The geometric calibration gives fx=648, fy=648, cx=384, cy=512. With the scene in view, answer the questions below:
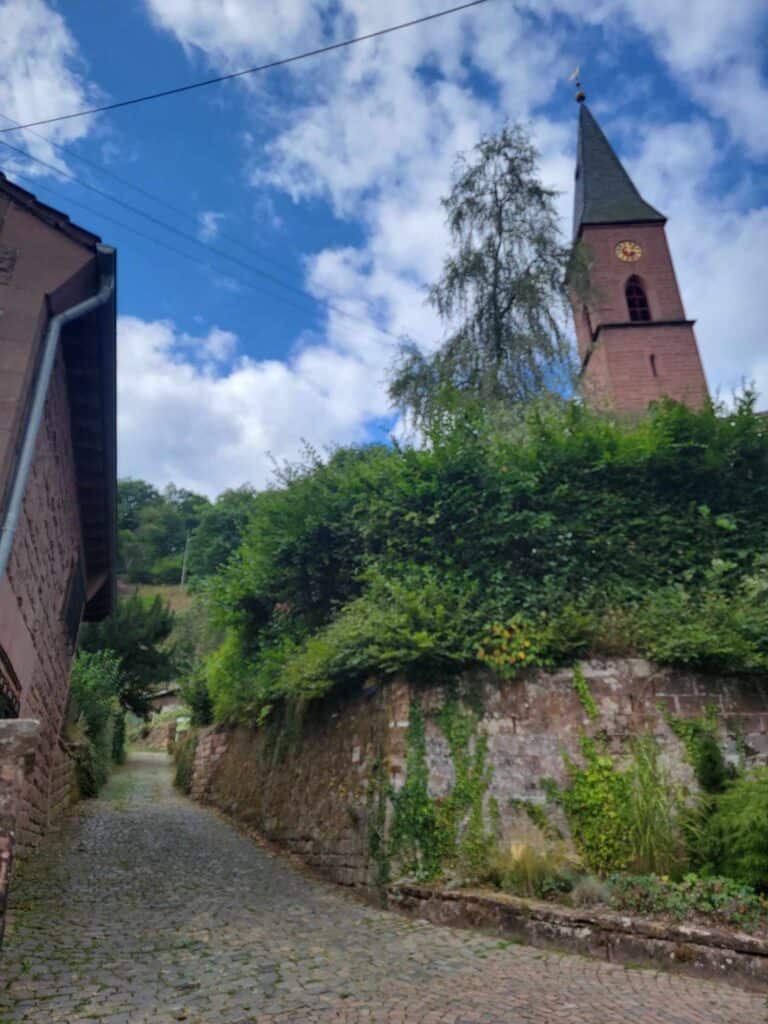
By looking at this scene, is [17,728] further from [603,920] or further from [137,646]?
[137,646]

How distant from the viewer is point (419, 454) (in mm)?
9109

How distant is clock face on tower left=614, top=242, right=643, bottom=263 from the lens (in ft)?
79.7

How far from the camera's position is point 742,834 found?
493cm

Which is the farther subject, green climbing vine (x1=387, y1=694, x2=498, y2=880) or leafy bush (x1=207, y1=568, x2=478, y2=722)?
leafy bush (x1=207, y1=568, x2=478, y2=722)

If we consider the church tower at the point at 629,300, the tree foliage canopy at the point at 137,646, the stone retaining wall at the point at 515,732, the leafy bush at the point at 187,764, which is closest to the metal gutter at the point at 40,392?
the stone retaining wall at the point at 515,732

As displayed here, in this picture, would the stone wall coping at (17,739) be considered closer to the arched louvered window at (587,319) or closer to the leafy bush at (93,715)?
the leafy bush at (93,715)

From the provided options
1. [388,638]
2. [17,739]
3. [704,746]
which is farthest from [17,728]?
[704,746]

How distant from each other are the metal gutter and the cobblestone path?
2634 millimetres

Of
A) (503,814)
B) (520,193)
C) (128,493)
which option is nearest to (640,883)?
(503,814)

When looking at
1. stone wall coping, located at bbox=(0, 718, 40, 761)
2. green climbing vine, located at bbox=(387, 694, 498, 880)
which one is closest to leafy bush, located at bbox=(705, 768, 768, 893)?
green climbing vine, located at bbox=(387, 694, 498, 880)

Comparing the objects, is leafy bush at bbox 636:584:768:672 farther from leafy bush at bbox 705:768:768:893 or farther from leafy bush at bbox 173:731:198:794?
leafy bush at bbox 173:731:198:794

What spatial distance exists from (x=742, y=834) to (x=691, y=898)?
63 centimetres

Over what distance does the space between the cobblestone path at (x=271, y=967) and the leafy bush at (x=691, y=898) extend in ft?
1.88

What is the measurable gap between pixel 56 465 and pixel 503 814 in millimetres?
5502
